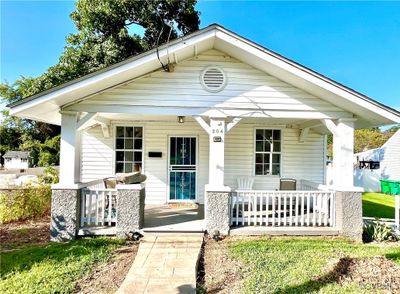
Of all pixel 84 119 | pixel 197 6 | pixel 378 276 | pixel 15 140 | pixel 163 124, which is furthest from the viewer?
pixel 15 140

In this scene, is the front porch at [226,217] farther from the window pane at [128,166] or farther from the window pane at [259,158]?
the window pane at [259,158]

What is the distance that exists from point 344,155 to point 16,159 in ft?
175

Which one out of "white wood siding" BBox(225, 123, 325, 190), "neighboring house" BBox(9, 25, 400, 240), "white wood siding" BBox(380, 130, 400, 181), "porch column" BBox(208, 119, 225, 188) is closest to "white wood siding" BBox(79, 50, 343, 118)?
"neighboring house" BBox(9, 25, 400, 240)

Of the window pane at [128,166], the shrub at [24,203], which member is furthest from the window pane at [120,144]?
the shrub at [24,203]

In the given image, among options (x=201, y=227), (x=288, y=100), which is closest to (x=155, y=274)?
(x=201, y=227)

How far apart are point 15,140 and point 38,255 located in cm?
4377

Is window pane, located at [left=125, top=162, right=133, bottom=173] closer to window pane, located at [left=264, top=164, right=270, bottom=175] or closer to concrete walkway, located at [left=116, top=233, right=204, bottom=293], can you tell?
concrete walkway, located at [left=116, top=233, right=204, bottom=293]

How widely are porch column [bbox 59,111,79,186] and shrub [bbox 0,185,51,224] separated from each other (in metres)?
3.14

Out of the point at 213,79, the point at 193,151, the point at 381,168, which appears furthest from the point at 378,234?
the point at 381,168

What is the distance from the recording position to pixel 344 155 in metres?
6.75

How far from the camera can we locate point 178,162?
31.9 feet

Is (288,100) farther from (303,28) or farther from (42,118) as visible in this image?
(303,28)

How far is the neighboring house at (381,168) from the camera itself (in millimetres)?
20547

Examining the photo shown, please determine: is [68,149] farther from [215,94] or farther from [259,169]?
[259,169]
